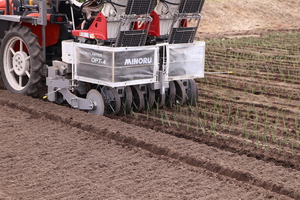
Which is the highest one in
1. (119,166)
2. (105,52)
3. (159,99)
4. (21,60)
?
(105,52)

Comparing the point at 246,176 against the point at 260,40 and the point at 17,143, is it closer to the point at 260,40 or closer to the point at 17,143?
the point at 17,143

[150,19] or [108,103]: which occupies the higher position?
[150,19]

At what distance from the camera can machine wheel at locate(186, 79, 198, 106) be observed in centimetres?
789

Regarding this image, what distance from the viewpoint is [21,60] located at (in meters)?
7.74

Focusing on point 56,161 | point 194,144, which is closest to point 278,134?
point 194,144

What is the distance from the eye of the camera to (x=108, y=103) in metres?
7.09

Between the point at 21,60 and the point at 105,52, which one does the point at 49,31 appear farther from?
the point at 105,52

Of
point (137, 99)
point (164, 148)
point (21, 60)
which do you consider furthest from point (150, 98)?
point (21, 60)

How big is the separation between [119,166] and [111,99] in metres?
2.02

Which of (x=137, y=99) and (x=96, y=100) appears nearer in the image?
(x=96, y=100)

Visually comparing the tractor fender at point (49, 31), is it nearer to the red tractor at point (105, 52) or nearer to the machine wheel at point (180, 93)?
the red tractor at point (105, 52)

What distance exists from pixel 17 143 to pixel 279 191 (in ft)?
9.50

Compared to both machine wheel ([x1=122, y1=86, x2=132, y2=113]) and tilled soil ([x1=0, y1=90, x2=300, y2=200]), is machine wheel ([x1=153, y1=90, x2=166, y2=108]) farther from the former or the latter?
tilled soil ([x1=0, y1=90, x2=300, y2=200])

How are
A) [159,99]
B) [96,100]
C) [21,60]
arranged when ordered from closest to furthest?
[96,100]
[159,99]
[21,60]
